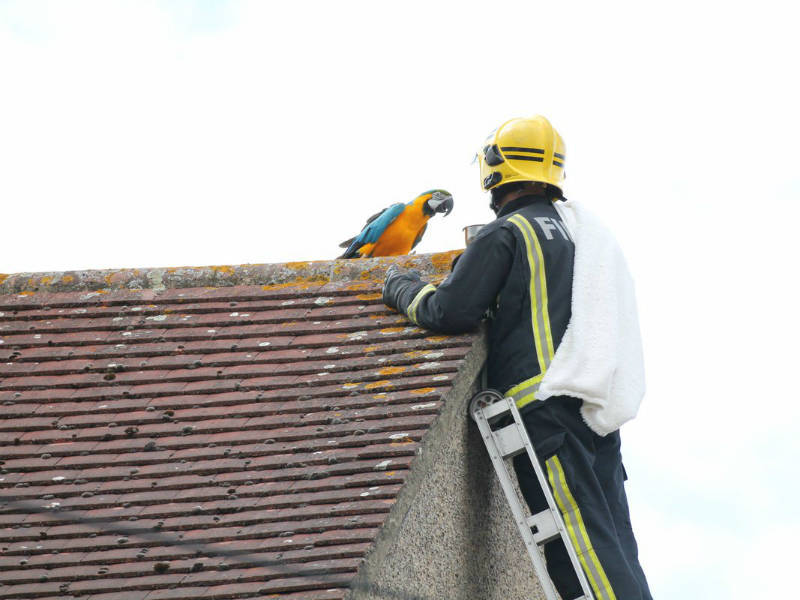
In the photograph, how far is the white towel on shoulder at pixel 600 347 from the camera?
5867mm

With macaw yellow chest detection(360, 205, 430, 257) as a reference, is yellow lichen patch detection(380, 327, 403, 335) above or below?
below

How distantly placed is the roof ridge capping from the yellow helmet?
71 cm

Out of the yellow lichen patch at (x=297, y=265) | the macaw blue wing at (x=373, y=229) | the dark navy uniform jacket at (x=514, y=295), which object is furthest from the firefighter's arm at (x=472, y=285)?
the macaw blue wing at (x=373, y=229)

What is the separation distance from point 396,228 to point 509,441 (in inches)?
132

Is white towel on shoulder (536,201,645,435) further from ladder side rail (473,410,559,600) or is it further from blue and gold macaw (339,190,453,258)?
blue and gold macaw (339,190,453,258)

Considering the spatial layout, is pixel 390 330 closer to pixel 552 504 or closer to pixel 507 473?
pixel 507 473

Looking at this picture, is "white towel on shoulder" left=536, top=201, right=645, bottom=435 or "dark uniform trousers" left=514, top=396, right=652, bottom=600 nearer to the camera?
"dark uniform trousers" left=514, top=396, right=652, bottom=600

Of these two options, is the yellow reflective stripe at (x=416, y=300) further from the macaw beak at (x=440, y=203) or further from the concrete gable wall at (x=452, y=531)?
the macaw beak at (x=440, y=203)

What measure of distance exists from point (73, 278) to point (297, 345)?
68.8 inches

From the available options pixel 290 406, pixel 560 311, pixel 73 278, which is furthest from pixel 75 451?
pixel 560 311

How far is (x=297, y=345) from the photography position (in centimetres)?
657

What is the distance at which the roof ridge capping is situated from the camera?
7.25m

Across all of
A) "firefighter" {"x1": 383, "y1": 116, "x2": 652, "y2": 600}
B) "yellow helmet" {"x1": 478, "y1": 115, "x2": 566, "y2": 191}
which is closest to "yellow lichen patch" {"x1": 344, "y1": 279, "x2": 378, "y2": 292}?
"firefighter" {"x1": 383, "y1": 116, "x2": 652, "y2": 600}

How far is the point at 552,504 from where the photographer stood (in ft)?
18.9
